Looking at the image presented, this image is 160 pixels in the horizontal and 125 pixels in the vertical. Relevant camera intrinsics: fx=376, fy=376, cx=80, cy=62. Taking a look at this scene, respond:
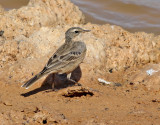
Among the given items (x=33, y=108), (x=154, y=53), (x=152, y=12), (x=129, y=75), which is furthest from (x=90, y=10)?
(x=33, y=108)

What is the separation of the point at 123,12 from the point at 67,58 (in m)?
7.28

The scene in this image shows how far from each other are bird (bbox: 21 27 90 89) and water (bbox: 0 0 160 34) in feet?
17.8

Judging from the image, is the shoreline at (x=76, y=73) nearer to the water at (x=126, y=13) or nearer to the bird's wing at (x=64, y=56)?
the bird's wing at (x=64, y=56)

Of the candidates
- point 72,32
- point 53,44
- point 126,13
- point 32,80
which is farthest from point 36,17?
point 126,13

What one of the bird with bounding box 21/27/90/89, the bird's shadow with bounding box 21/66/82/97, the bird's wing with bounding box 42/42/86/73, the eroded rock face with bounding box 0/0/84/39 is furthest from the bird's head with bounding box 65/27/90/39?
the eroded rock face with bounding box 0/0/84/39

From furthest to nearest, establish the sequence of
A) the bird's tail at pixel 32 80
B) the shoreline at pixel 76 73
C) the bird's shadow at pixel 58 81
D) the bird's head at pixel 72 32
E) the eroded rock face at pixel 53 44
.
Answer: the bird's head at pixel 72 32, the eroded rock face at pixel 53 44, the bird's shadow at pixel 58 81, the bird's tail at pixel 32 80, the shoreline at pixel 76 73

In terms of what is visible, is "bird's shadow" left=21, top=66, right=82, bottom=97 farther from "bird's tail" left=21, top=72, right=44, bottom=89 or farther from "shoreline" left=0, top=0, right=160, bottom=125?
"bird's tail" left=21, top=72, right=44, bottom=89

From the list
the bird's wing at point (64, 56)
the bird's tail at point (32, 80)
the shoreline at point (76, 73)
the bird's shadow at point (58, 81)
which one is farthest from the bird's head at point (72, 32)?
the bird's tail at point (32, 80)

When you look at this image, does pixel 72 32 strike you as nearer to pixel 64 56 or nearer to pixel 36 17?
pixel 64 56

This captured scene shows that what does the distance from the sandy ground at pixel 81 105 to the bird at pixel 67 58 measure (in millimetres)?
383

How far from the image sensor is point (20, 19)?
322 inches

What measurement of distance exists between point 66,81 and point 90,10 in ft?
22.9

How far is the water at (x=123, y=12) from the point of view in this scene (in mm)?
13086

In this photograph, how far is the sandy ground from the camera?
519cm
